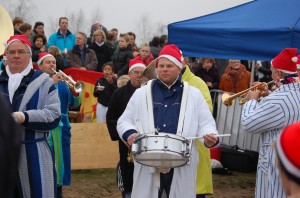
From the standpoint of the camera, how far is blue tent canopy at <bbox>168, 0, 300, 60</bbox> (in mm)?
8469

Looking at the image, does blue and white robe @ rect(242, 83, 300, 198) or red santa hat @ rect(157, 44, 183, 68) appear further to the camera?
red santa hat @ rect(157, 44, 183, 68)

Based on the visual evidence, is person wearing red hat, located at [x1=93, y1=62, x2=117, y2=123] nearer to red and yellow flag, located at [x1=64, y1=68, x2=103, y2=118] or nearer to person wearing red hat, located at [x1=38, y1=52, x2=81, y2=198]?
red and yellow flag, located at [x1=64, y1=68, x2=103, y2=118]

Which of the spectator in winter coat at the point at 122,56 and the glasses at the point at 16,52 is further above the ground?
the spectator in winter coat at the point at 122,56

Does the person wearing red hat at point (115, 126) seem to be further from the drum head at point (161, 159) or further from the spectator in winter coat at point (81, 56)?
the spectator in winter coat at point (81, 56)

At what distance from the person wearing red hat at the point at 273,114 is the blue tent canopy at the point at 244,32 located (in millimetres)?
1861

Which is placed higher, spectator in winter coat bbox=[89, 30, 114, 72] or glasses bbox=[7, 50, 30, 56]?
spectator in winter coat bbox=[89, 30, 114, 72]

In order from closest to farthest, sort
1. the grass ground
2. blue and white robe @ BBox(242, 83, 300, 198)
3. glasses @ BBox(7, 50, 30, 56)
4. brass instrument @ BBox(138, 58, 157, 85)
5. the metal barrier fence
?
blue and white robe @ BBox(242, 83, 300, 198) → glasses @ BBox(7, 50, 30, 56) → brass instrument @ BBox(138, 58, 157, 85) → the grass ground → the metal barrier fence

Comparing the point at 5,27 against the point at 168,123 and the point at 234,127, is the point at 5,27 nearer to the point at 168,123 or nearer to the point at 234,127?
the point at 168,123

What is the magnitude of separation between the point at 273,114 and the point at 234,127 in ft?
21.9

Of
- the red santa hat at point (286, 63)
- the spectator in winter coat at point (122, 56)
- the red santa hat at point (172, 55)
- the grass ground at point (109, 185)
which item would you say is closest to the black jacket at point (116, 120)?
the red santa hat at point (172, 55)

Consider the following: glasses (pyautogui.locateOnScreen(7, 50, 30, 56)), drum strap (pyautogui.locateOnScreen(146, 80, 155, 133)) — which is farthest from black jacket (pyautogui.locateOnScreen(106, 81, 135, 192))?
glasses (pyautogui.locateOnScreen(7, 50, 30, 56))

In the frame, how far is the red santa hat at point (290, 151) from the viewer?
285 cm

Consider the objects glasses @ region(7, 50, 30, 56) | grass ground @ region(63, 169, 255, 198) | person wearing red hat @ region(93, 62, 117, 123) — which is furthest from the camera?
person wearing red hat @ region(93, 62, 117, 123)

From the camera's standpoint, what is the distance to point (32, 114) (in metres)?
6.12
